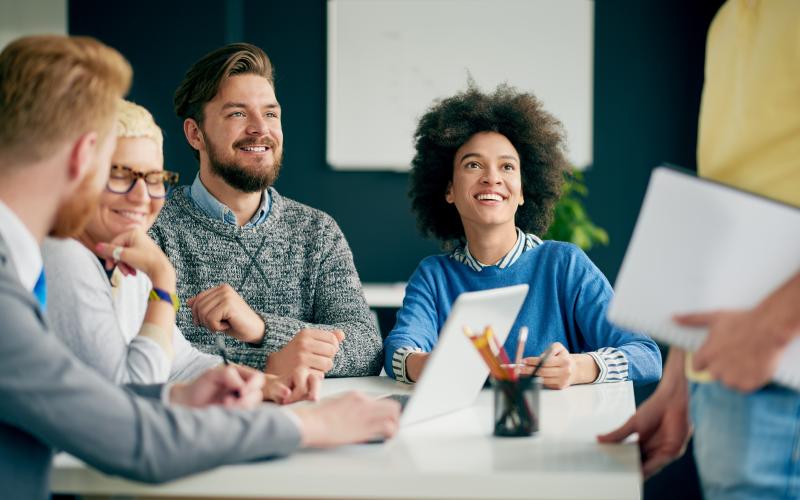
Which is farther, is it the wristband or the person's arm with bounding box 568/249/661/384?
the person's arm with bounding box 568/249/661/384

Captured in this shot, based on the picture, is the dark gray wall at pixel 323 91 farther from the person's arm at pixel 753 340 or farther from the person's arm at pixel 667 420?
the person's arm at pixel 753 340

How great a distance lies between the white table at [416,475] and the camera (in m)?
1.14

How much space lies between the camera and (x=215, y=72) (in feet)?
8.63

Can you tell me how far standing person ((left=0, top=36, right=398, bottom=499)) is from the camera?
1056mm

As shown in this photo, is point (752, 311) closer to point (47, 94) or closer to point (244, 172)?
point (47, 94)

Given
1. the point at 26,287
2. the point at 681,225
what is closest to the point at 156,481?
the point at 26,287

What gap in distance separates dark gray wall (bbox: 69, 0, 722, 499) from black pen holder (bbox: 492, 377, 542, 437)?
12.6 ft

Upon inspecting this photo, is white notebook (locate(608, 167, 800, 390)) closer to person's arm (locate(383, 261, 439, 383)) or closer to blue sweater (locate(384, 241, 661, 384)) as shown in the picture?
person's arm (locate(383, 261, 439, 383))

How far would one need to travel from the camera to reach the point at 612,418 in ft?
5.08

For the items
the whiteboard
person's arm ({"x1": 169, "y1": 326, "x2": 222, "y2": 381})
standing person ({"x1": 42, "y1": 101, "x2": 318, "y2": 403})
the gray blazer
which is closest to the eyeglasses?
standing person ({"x1": 42, "y1": 101, "x2": 318, "y2": 403})

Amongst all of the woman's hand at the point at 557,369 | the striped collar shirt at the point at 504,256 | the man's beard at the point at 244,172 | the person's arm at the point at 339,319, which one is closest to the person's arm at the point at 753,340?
the woman's hand at the point at 557,369

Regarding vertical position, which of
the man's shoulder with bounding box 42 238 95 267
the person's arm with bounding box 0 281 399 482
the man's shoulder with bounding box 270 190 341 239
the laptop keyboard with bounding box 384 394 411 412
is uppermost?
the man's shoulder with bounding box 42 238 95 267

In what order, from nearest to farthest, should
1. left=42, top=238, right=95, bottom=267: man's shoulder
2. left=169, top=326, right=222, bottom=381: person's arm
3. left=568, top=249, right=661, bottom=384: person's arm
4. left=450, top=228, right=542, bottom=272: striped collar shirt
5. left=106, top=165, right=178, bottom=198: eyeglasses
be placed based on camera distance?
1. left=42, top=238, right=95, bottom=267: man's shoulder
2. left=106, top=165, right=178, bottom=198: eyeglasses
3. left=169, top=326, right=222, bottom=381: person's arm
4. left=568, top=249, right=661, bottom=384: person's arm
5. left=450, top=228, right=542, bottom=272: striped collar shirt

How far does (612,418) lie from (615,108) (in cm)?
382
